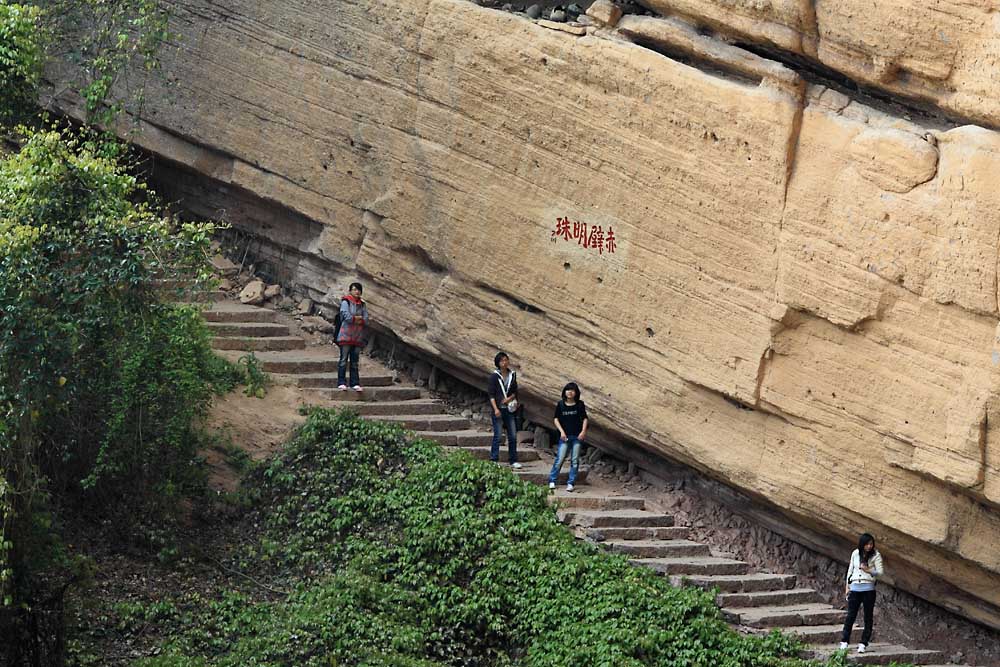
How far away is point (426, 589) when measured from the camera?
1139 centimetres

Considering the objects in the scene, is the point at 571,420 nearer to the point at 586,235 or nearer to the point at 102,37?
the point at 586,235

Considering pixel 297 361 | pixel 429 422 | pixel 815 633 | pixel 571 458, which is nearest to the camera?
pixel 815 633

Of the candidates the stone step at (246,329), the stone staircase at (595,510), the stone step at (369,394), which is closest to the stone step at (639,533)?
the stone staircase at (595,510)

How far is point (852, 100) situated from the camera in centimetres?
1187

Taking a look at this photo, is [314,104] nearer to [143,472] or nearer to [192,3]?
[192,3]

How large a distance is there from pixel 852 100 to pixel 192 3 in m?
7.12

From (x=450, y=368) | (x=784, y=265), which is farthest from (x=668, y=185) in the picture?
(x=450, y=368)

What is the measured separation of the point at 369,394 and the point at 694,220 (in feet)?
11.6

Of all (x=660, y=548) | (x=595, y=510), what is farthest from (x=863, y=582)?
(x=595, y=510)

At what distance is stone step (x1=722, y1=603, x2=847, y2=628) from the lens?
11.6 metres

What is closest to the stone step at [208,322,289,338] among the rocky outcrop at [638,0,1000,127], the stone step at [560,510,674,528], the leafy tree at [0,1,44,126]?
the leafy tree at [0,1,44,126]

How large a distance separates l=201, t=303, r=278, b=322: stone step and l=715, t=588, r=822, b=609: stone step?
5.56 m

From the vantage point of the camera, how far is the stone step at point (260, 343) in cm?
1441

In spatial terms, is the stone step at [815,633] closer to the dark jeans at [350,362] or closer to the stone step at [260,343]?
the dark jeans at [350,362]
